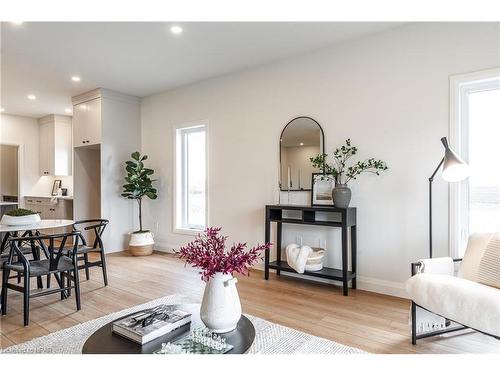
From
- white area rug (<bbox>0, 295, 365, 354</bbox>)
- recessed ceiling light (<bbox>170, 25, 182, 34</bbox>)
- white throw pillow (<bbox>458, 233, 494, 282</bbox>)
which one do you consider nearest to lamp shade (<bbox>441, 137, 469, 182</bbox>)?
white throw pillow (<bbox>458, 233, 494, 282</bbox>)

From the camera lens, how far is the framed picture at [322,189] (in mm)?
3689

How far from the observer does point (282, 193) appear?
13.6ft

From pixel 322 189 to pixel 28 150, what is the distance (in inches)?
274

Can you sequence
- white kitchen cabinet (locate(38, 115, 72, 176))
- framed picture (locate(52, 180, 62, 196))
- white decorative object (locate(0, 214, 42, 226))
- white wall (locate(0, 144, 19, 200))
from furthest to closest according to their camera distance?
white wall (locate(0, 144, 19, 200)) → framed picture (locate(52, 180, 62, 196)) → white kitchen cabinet (locate(38, 115, 72, 176)) → white decorative object (locate(0, 214, 42, 226))

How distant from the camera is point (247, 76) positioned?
4.50 metres

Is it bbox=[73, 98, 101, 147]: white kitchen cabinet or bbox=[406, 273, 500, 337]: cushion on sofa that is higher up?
bbox=[73, 98, 101, 147]: white kitchen cabinet

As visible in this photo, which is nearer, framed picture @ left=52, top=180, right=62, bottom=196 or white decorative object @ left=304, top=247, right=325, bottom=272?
white decorative object @ left=304, top=247, right=325, bottom=272

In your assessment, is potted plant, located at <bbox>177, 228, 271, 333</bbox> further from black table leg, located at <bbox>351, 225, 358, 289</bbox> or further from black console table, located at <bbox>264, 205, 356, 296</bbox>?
black table leg, located at <bbox>351, 225, 358, 289</bbox>

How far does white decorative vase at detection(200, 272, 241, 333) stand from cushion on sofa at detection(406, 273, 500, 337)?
132cm

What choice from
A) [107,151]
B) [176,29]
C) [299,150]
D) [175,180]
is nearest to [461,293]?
[299,150]

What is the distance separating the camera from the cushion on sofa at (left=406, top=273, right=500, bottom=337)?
1.85m
